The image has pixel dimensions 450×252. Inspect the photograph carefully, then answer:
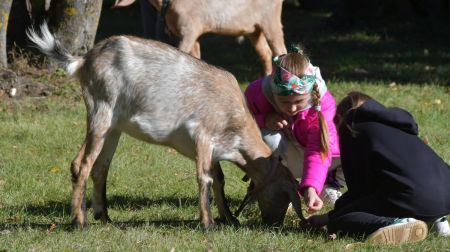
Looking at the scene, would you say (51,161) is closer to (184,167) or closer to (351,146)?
(184,167)

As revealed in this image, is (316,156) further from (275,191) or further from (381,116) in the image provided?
(381,116)

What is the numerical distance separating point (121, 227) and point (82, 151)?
52 cm

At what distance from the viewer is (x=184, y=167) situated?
7.46m

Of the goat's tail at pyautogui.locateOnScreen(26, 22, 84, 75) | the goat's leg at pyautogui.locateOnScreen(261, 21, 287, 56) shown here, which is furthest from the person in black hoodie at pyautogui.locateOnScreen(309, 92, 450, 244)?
the goat's leg at pyautogui.locateOnScreen(261, 21, 287, 56)

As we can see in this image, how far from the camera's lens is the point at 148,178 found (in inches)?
278

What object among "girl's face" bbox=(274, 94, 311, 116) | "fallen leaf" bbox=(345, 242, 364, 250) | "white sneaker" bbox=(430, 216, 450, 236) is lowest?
"white sneaker" bbox=(430, 216, 450, 236)

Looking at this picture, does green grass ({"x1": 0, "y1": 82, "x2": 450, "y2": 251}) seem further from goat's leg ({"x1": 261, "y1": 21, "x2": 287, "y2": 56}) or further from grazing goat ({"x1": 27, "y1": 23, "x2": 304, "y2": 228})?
goat's leg ({"x1": 261, "y1": 21, "x2": 287, "y2": 56})

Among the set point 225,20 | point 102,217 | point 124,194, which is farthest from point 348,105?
point 225,20

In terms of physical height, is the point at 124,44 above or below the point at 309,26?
above

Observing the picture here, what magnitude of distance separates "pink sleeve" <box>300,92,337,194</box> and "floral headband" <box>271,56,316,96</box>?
324mm

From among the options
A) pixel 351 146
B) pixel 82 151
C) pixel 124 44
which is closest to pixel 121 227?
pixel 82 151

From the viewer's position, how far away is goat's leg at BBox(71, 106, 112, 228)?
17.6 feet

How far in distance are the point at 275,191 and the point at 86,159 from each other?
118 cm

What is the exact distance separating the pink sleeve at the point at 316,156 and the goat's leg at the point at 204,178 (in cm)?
60
